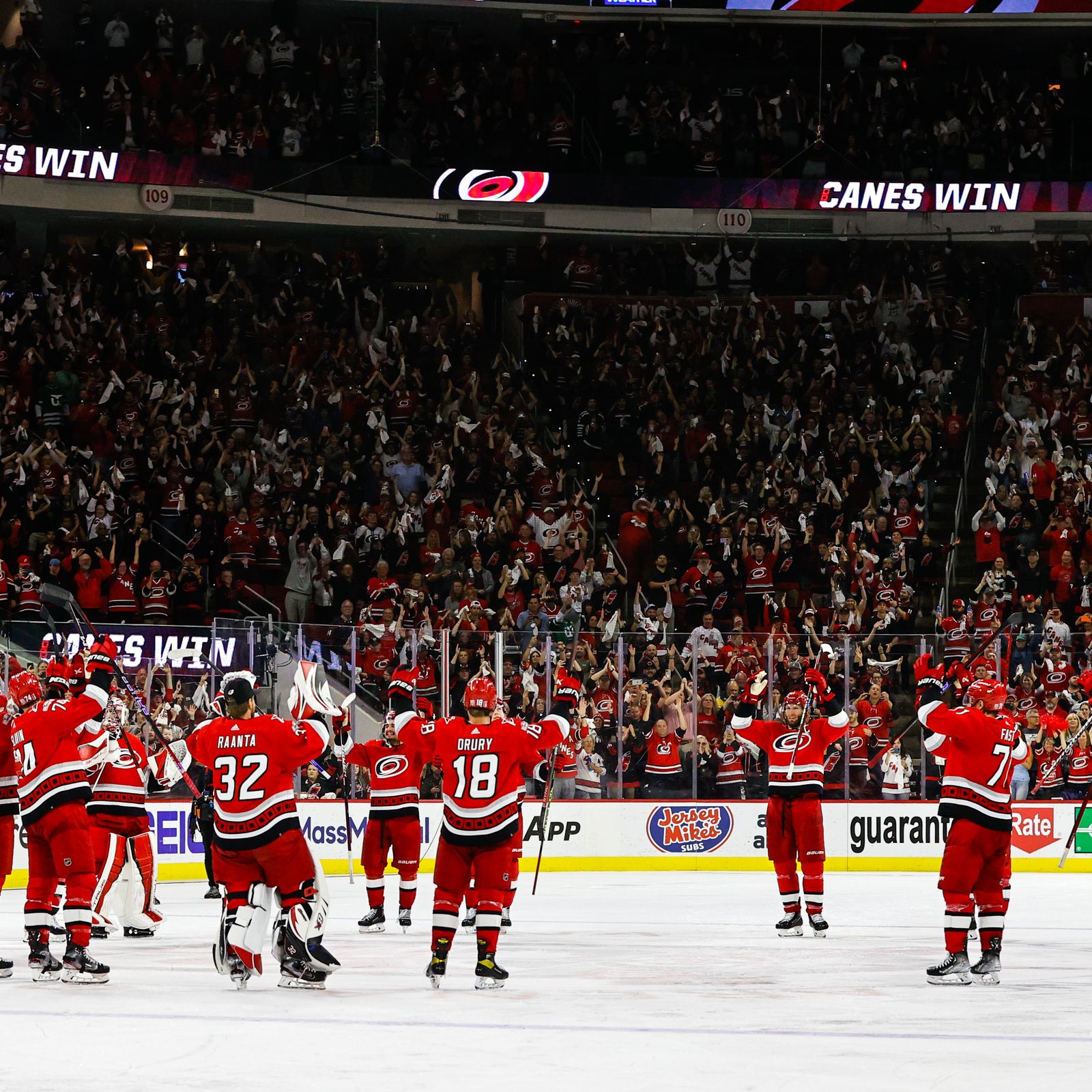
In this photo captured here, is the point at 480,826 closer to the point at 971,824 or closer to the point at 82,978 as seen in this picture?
the point at 82,978

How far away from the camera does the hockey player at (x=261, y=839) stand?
31.5 feet

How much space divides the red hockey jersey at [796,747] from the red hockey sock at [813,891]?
0.60 meters

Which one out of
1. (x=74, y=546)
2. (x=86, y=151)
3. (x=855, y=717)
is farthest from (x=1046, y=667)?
(x=86, y=151)

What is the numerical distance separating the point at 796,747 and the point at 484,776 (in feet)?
13.9

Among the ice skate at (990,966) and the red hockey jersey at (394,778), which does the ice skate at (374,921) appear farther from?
the ice skate at (990,966)

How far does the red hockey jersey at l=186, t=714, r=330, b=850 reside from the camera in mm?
9586

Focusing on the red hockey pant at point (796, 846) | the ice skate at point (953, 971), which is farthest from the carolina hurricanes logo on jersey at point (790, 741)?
the ice skate at point (953, 971)

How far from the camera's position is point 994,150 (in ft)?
96.5

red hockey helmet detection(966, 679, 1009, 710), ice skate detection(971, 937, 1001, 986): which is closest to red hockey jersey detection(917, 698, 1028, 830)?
red hockey helmet detection(966, 679, 1009, 710)

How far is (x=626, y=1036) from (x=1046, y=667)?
13.0 metres

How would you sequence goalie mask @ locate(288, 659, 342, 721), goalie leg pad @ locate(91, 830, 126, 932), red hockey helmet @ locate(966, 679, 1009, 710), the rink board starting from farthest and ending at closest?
1. the rink board
2. goalie leg pad @ locate(91, 830, 126, 932)
3. red hockey helmet @ locate(966, 679, 1009, 710)
4. goalie mask @ locate(288, 659, 342, 721)

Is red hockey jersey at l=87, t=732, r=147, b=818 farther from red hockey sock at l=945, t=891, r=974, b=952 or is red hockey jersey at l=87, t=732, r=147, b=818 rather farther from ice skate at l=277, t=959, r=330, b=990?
red hockey sock at l=945, t=891, r=974, b=952

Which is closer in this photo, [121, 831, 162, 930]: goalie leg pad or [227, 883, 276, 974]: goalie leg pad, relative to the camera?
[227, 883, 276, 974]: goalie leg pad

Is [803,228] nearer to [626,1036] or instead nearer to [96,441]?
[96,441]
